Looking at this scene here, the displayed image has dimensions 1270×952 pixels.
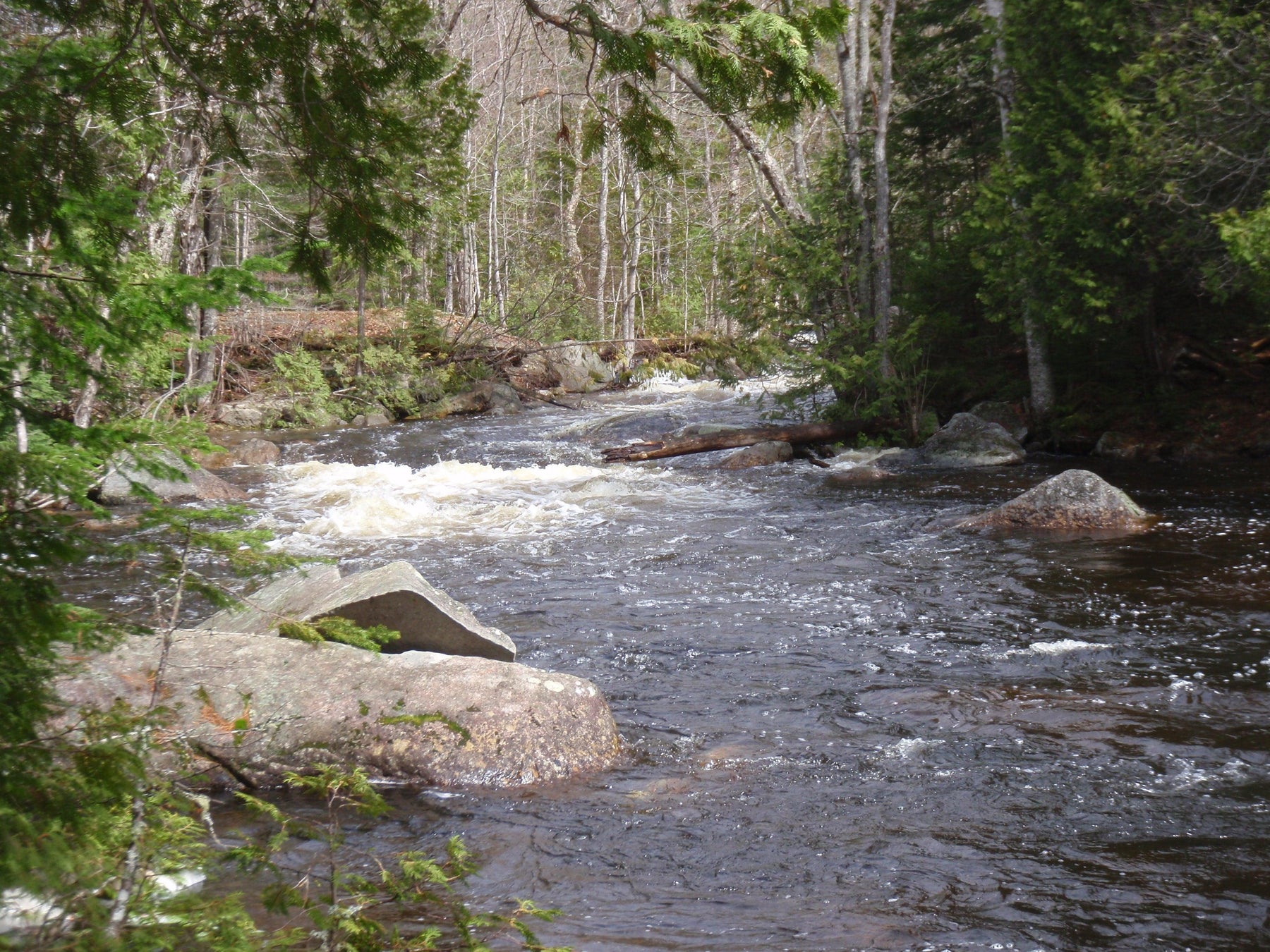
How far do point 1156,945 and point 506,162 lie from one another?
37002mm

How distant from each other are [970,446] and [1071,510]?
4.79 m

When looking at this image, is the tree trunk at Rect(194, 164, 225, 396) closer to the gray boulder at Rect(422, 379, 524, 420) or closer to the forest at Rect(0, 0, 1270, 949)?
the forest at Rect(0, 0, 1270, 949)

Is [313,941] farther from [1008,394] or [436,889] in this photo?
[1008,394]

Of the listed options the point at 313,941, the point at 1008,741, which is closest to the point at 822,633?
the point at 1008,741

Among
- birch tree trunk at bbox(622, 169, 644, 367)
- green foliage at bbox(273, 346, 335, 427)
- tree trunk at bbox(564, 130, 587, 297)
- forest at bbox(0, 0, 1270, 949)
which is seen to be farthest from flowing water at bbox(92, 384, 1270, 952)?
tree trunk at bbox(564, 130, 587, 297)

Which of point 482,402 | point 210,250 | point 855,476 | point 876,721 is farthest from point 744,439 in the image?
point 210,250

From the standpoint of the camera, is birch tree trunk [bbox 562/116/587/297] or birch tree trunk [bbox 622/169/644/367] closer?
birch tree trunk [bbox 622/169/644/367]

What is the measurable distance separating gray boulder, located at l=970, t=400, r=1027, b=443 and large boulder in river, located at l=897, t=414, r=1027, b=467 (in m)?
0.65

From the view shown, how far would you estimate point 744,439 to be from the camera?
16.3m

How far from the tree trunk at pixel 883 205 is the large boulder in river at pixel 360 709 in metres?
11.9

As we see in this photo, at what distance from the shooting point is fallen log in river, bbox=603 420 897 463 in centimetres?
1590

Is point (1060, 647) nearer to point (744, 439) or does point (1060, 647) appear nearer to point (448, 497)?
point (448, 497)

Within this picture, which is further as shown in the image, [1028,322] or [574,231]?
[574,231]

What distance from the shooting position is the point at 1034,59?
14.0 meters
